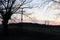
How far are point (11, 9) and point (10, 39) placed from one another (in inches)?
237

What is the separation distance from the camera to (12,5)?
25828 millimetres

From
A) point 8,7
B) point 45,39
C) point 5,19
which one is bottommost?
point 45,39

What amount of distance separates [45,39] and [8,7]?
777 centimetres

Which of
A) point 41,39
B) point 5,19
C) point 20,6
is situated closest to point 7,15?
point 5,19

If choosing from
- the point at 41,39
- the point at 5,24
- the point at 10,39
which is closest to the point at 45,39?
the point at 41,39

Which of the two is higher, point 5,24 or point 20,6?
point 20,6

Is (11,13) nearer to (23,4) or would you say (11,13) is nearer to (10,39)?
(23,4)

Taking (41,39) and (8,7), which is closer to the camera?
(41,39)

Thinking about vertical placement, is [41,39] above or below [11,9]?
below

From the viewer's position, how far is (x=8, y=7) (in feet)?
84.5

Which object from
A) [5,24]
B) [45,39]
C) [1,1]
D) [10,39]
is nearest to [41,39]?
[45,39]

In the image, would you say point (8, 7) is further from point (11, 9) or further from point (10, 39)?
point (10, 39)

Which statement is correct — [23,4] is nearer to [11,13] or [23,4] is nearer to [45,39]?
[11,13]

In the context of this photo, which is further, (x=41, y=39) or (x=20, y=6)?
(x=20, y=6)
